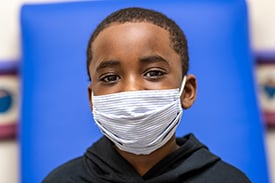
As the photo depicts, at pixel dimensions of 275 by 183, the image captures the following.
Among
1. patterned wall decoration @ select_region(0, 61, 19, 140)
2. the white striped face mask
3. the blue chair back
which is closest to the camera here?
the white striped face mask

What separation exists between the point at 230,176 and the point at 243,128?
368 mm

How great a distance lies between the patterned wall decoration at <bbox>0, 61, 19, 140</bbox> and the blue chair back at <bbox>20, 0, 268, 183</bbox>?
0.37 ft

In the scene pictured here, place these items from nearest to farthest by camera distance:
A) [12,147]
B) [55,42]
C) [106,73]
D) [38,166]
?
[106,73], [38,166], [55,42], [12,147]

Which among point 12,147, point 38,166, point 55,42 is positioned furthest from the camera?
point 12,147

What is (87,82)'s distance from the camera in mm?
1276

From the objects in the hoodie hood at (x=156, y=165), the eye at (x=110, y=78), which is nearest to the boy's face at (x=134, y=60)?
the eye at (x=110, y=78)

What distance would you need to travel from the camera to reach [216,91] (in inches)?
50.3

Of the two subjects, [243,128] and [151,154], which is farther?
[243,128]

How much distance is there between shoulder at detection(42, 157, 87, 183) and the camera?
36.2 inches

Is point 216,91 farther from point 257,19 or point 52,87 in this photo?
point 52,87

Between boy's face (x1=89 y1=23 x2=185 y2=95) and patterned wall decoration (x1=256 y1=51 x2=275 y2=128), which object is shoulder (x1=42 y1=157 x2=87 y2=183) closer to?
boy's face (x1=89 y1=23 x2=185 y2=95)

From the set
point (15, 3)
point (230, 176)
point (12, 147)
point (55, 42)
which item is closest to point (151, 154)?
point (230, 176)

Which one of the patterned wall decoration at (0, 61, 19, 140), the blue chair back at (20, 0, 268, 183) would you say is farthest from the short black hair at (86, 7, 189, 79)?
the patterned wall decoration at (0, 61, 19, 140)

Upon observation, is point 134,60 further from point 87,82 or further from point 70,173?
point 87,82
